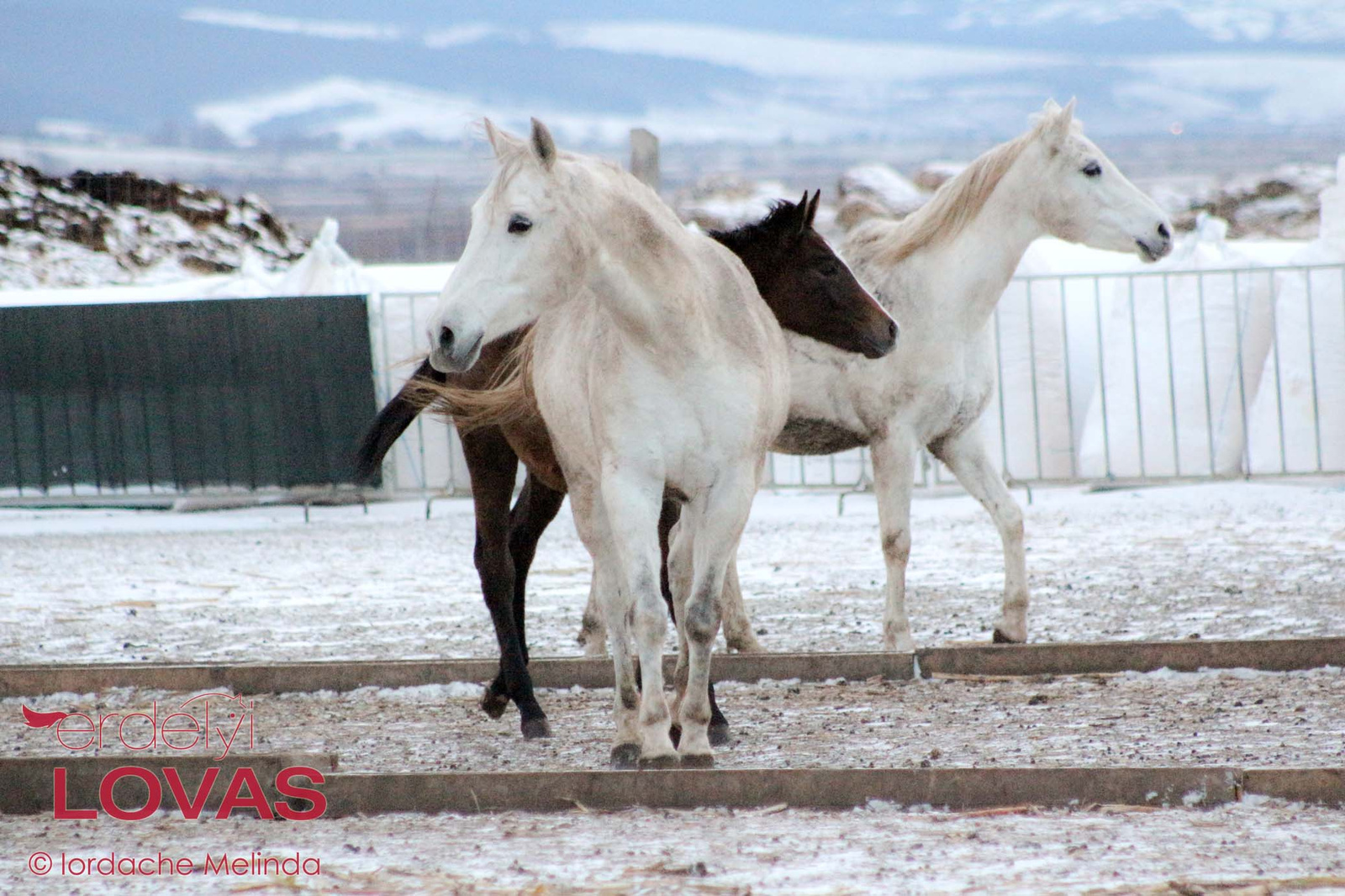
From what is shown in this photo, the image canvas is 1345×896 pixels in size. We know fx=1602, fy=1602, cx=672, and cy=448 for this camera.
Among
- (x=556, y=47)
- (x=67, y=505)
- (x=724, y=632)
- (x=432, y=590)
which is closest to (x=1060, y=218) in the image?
(x=724, y=632)

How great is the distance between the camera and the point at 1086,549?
9.23 meters

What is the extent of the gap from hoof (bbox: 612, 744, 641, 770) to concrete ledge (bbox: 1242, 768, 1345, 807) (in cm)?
166

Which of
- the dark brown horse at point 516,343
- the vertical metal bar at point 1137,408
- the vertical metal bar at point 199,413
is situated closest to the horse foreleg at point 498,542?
the dark brown horse at point 516,343

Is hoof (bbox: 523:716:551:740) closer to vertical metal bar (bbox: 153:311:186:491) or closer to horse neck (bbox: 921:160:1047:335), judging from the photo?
horse neck (bbox: 921:160:1047:335)

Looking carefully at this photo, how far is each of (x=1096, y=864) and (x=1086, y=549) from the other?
6.05m

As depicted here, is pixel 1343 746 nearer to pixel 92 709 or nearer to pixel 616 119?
pixel 92 709

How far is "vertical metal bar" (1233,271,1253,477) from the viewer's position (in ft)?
36.4

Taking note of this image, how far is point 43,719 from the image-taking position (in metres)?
5.54

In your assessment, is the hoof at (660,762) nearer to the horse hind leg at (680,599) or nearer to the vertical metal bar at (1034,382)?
the horse hind leg at (680,599)

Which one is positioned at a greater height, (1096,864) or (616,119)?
(616,119)

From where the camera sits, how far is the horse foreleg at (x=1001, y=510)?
651 cm

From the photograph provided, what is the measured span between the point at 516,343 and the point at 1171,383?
7177 millimetres

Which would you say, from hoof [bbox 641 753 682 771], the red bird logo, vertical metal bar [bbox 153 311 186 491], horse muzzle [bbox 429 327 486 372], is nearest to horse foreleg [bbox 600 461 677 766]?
hoof [bbox 641 753 682 771]

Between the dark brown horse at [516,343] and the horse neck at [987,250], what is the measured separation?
1327 mm
